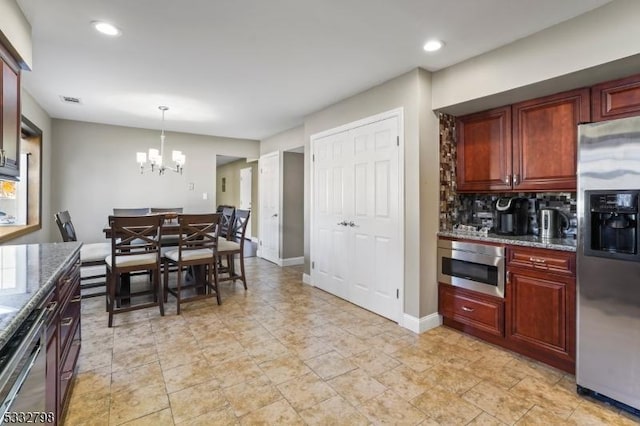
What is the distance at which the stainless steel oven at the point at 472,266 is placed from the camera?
260 cm

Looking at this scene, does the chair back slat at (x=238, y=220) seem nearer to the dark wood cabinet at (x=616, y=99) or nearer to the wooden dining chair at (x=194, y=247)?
the wooden dining chair at (x=194, y=247)

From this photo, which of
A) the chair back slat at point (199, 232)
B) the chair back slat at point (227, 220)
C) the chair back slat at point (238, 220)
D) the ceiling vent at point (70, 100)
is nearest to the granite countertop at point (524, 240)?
the chair back slat at point (199, 232)

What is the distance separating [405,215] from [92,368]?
9.04 feet

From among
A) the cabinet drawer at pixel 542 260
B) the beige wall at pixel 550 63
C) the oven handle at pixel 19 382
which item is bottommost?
the oven handle at pixel 19 382

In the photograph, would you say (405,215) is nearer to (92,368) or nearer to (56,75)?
(92,368)

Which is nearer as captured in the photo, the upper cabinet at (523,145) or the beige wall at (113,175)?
the upper cabinet at (523,145)

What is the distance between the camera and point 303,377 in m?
2.16

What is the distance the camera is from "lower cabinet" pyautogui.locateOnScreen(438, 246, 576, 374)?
2.22 m

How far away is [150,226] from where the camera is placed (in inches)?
127

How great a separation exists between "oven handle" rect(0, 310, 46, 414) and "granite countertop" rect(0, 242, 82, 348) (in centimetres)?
6

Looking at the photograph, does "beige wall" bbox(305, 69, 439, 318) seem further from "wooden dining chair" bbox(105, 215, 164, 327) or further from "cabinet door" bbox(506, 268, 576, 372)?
"wooden dining chair" bbox(105, 215, 164, 327)

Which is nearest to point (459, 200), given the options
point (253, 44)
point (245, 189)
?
point (253, 44)

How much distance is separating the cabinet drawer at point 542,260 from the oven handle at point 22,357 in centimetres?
286

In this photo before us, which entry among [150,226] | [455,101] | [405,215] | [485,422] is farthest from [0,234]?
[455,101]
